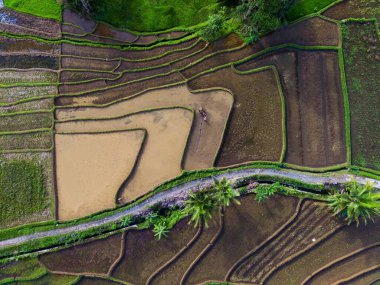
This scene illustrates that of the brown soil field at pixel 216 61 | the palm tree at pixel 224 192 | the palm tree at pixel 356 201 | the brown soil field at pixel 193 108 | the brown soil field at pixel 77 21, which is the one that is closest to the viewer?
the palm tree at pixel 356 201

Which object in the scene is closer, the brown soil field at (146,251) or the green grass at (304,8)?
the brown soil field at (146,251)

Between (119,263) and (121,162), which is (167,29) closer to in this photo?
(121,162)

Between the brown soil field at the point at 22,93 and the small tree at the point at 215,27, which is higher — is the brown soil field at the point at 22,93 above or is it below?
below

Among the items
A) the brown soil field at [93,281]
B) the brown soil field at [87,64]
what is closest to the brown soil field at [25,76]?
the brown soil field at [87,64]

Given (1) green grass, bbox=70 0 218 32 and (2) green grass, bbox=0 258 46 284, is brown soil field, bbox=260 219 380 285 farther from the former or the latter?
(1) green grass, bbox=70 0 218 32

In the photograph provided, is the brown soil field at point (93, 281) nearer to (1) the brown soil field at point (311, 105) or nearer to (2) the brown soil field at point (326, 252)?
(2) the brown soil field at point (326, 252)

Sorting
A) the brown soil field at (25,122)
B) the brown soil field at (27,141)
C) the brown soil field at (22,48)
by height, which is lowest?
the brown soil field at (27,141)

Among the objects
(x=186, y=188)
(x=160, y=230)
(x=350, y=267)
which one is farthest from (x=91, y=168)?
(x=350, y=267)
